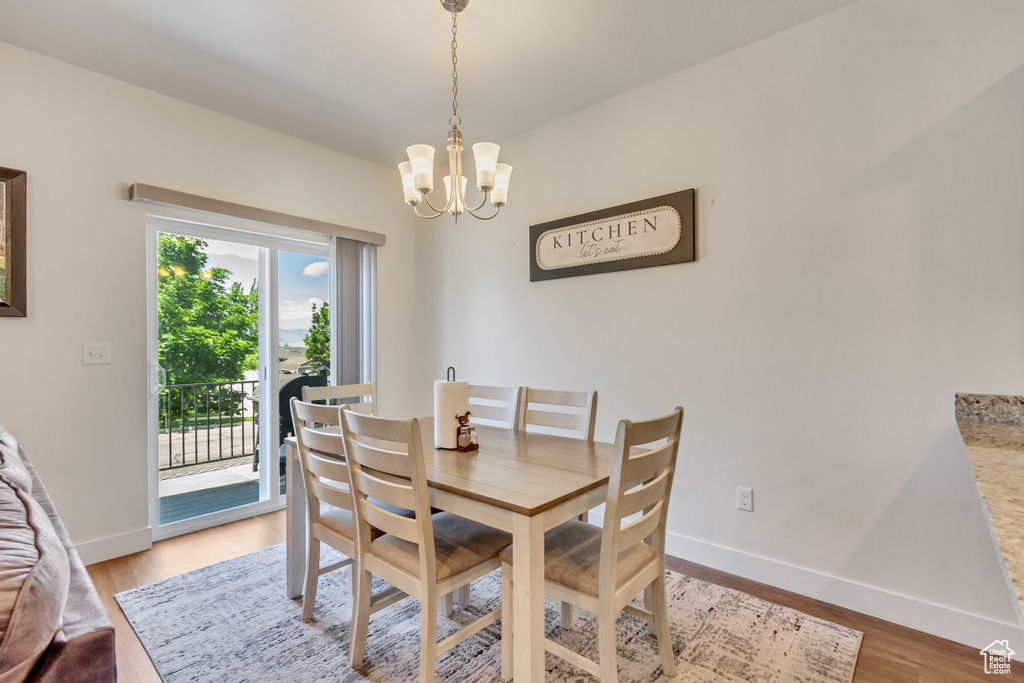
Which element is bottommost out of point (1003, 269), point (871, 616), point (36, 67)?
point (871, 616)

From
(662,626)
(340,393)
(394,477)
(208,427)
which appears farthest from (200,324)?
(662,626)

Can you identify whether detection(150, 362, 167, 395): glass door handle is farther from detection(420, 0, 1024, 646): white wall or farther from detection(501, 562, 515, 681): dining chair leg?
detection(420, 0, 1024, 646): white wall

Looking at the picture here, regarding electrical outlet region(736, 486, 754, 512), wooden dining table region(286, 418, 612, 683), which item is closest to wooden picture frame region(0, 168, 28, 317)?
wooden dining table region(286, 418, 612, 683)

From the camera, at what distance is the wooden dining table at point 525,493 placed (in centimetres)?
123

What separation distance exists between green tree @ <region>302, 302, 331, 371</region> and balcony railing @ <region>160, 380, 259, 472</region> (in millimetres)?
411

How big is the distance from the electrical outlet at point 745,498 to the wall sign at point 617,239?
3.93ft

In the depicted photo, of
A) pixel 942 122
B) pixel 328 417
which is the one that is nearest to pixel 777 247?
pixel 942 122

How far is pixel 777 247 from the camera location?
7.22 feet

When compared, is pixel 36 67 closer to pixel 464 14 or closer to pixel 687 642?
pixel 464 14

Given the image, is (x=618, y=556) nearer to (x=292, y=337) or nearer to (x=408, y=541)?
(x=408, y=541)

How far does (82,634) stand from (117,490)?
7.79ft

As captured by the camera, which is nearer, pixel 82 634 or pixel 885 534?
pixel 82 634

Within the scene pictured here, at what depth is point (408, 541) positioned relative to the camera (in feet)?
5.14

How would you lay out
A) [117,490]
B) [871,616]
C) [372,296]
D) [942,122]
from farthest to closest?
1. [372,296]
2. [117,490]
3. [871,616]
4. [942,122]
